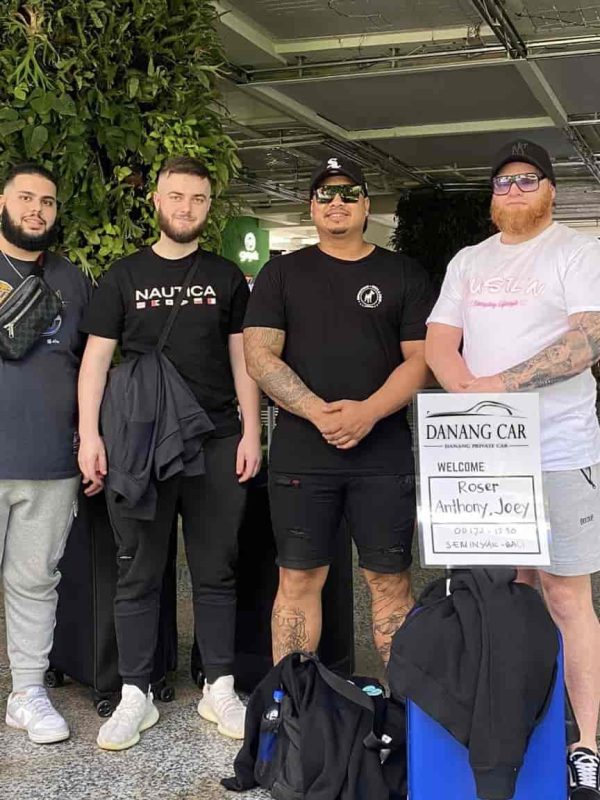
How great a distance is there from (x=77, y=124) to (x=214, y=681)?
5.97ft

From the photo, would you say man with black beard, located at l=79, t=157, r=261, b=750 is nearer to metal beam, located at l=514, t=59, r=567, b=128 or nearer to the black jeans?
the black jeans

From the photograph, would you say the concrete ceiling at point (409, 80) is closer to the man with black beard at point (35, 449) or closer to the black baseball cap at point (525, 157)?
the man with black beard at point (35, 449)

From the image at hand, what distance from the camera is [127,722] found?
110 inches

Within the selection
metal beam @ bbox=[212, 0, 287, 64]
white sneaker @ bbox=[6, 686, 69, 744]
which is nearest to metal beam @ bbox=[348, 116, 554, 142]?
metal beam @ bbox=[212, 0, 287, 64]

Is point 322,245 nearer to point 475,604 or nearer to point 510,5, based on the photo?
point 475,604

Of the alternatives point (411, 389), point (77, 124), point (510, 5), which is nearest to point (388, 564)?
point (411, 389)

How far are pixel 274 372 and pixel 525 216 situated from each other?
78 centimetres

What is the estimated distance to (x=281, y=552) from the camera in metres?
2.75

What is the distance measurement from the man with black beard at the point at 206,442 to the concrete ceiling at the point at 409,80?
1236 millimetres

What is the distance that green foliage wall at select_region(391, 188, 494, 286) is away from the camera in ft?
39.9

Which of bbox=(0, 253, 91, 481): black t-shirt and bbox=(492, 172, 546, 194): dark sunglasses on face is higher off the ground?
bbox=(492, 172, 546, 194): dark sunglasses on face

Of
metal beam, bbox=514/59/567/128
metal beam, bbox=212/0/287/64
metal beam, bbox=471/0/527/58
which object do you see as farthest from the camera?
metal beam, bbox=514/59/567/128

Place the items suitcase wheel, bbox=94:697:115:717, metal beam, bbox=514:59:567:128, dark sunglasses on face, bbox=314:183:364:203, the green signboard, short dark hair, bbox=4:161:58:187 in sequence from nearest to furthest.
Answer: dark sunglasses on face, bbox=314:183:364:203 < short dark hair, bbox=4:161:58:187 < suitcase wheel, bbox=94:697:115:717 < metal beam, bbox=514:59:567:128 < the green signboard

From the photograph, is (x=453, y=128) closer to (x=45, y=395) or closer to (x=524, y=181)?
(x=524, y=181)
